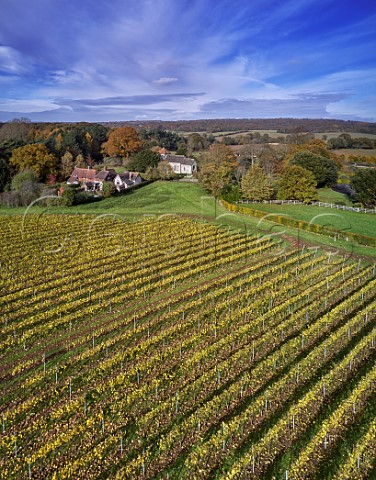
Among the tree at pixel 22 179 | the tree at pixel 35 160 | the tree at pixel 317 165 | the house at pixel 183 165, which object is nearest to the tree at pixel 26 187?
the tree at pixel 22 179

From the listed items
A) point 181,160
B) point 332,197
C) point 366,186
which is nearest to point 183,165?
point 181,160

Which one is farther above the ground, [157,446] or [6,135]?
[6,135]

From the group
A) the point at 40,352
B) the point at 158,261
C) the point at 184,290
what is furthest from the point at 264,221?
the point at 40,352

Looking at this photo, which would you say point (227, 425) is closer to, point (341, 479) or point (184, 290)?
point (341, 479)

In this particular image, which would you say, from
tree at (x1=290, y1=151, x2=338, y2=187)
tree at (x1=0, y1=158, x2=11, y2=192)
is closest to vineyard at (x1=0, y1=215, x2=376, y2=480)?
tree at (x1=0, y1=158, x2=11, y2=192)

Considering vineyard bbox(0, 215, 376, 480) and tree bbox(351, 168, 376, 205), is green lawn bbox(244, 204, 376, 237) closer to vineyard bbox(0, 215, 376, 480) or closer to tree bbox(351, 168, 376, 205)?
tree bbox(351, 168, 376, 205)
